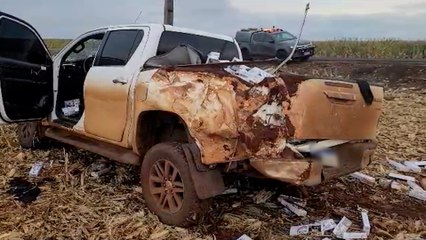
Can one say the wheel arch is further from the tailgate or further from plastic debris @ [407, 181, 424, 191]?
plastic debris @ [407, 181, 424, 191]

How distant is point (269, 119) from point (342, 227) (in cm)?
129

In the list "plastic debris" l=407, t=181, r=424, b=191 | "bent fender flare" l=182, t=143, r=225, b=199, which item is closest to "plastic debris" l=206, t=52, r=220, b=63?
"bent fender flare" l=182, t=143, r=225, b=199

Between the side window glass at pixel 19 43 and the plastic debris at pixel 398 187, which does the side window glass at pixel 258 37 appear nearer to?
the side window glass at pixel 19 43

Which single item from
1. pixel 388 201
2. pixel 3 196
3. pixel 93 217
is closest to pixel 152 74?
pixel 93 217

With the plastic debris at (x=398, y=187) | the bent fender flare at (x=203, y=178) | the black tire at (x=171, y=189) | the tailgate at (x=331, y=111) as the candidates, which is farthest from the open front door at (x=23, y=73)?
the plastic debris at (x=398, y=187)

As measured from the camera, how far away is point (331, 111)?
4121mm

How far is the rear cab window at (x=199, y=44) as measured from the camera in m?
5.30

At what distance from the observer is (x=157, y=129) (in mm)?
5062

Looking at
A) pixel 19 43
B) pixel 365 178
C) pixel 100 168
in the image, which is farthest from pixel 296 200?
pixel 19 43

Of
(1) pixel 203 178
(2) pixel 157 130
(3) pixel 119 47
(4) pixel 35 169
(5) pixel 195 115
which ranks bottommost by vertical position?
(4) pixel 35 169

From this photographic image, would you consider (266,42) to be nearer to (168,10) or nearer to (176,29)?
(168,10)

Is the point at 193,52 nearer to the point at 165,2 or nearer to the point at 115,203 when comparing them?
the point at 115,203

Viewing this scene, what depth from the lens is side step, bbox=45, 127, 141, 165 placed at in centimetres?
509

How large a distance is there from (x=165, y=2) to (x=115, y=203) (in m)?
7.85
